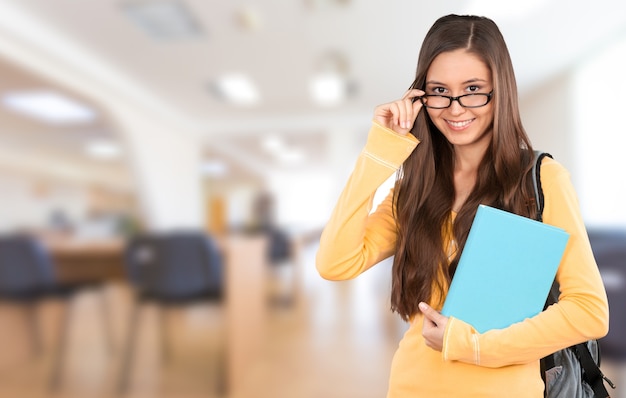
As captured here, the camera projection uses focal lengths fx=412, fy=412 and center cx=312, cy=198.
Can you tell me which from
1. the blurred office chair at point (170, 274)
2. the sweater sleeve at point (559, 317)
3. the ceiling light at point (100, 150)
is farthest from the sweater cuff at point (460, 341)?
the ceiling light at point (100, 150)

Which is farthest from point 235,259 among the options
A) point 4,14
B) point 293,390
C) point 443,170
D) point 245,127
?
point 245,127

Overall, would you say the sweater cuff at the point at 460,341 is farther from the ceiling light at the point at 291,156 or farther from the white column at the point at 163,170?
the ceiling light at the point at 291,156

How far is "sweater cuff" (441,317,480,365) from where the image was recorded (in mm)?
339

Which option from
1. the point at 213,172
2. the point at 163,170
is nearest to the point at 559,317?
the point at 163,170

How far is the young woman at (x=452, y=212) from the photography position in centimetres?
33

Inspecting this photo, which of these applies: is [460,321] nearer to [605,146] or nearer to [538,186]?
A: [538,186]

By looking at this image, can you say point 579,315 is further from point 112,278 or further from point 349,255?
point 112,278

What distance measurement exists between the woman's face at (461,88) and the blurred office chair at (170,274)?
3.33 ft

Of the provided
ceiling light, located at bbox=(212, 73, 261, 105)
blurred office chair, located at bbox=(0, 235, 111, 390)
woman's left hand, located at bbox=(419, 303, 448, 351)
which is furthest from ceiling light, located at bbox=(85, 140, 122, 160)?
ceiling light, located at bbox=(212, 73, 261, 105)

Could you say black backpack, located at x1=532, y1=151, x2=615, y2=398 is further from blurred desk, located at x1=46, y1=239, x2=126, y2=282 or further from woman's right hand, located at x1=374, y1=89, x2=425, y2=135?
blurred desk, located at x1=46, y1=239, x2=126, y2=282

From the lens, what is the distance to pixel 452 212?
40cm

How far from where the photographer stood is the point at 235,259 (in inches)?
60.8

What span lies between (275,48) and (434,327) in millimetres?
2673

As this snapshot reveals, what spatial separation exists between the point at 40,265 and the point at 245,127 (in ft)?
9.28
